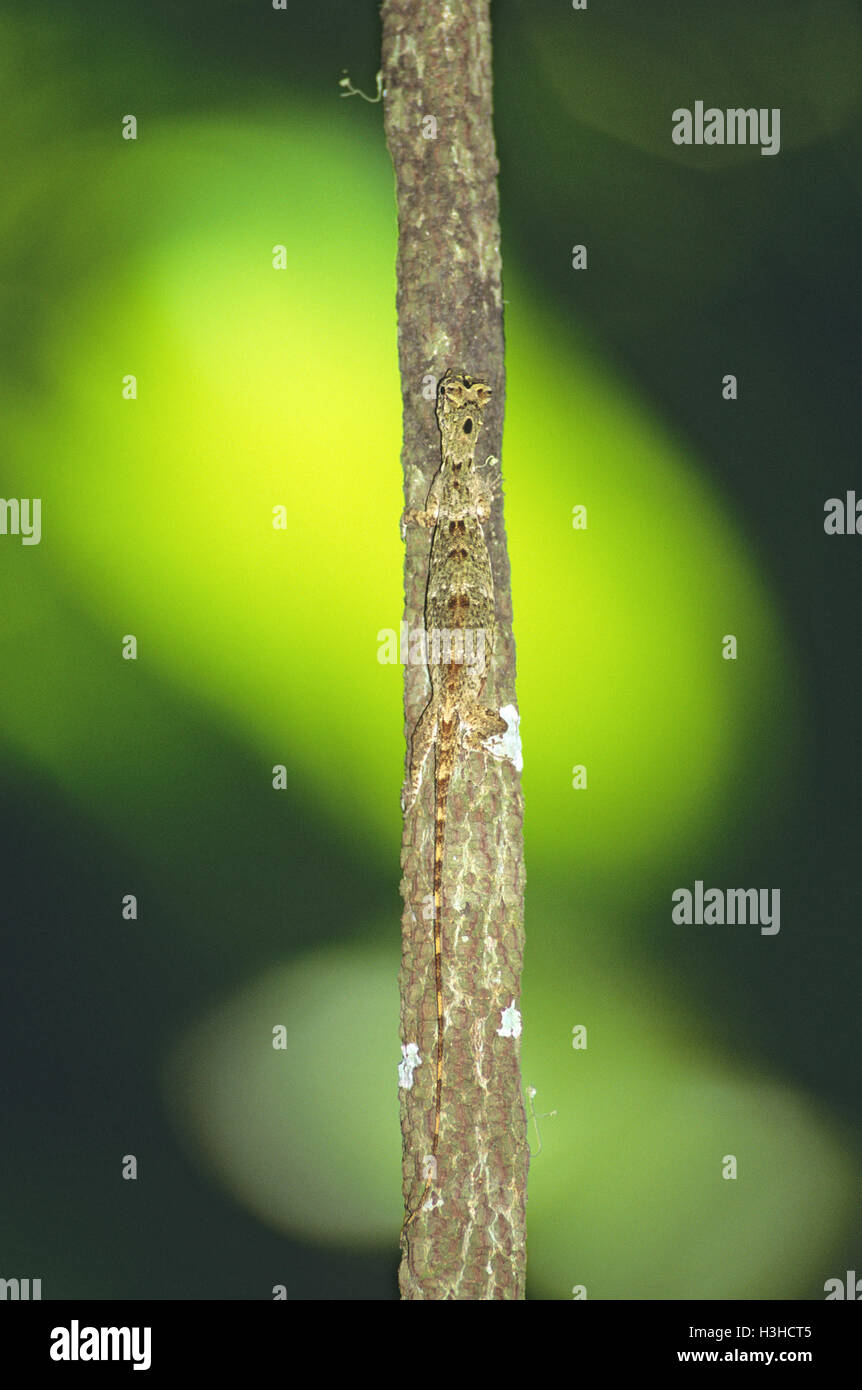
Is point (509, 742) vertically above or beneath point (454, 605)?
beneath

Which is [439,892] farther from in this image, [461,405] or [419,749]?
[461,405]

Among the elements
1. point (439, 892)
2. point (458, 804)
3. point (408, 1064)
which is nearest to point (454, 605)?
point (458, 804)

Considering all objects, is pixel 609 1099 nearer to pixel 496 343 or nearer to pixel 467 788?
pixel 467 788

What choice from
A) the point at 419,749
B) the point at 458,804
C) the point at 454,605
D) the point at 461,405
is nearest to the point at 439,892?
the point at 458,804

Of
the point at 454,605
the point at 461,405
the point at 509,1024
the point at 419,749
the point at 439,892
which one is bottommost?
the point at 509,1024

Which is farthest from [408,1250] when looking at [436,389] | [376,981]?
[436,389]

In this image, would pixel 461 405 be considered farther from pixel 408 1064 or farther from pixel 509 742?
pixel 408 1064

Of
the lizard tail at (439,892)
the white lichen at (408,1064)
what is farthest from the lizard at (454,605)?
the white lichen at (408,1064)
